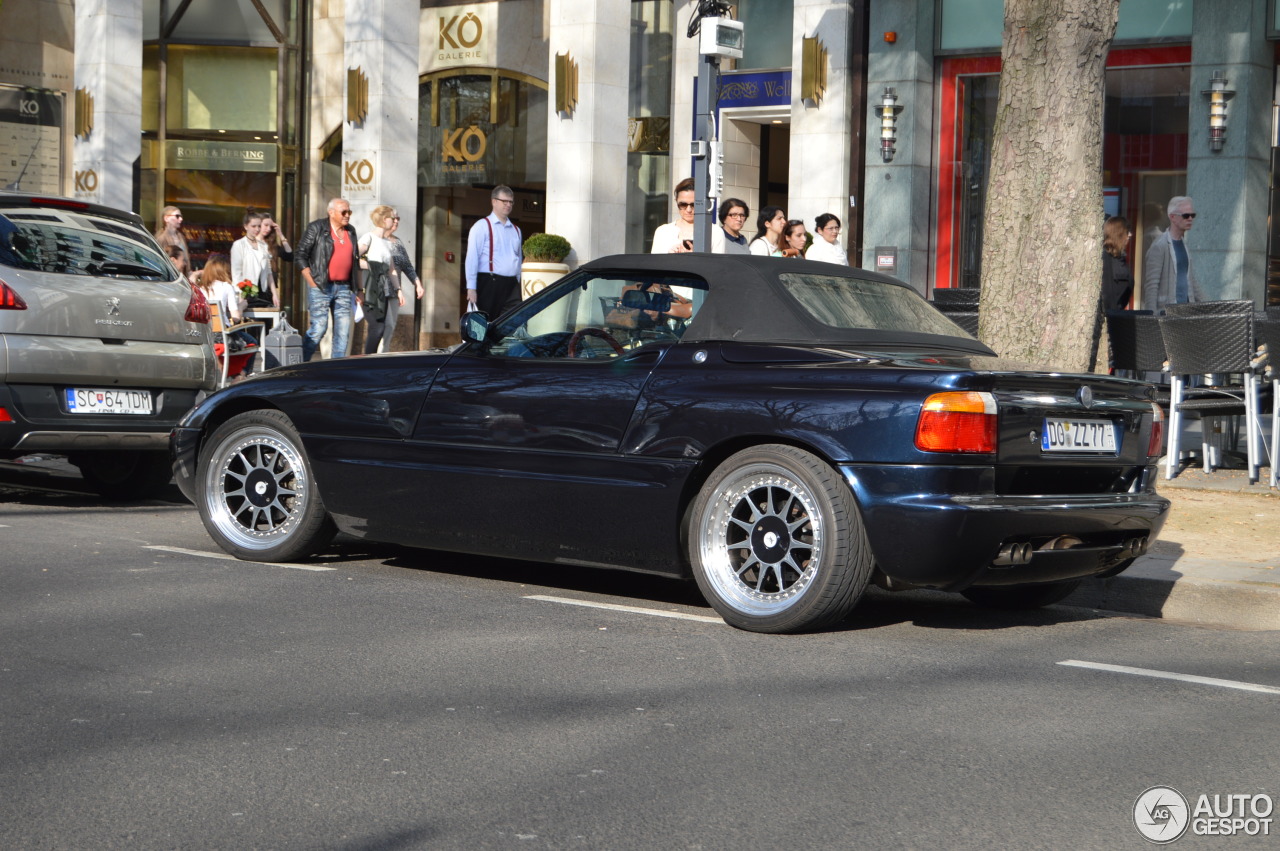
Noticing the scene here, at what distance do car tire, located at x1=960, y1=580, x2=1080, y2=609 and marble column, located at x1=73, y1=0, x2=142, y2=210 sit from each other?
66.2ft

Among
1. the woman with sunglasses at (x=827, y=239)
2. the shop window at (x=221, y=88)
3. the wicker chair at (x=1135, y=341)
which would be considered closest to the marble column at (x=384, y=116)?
the shop window at (x=221, y=88)

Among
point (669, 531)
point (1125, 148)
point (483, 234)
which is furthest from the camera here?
point (1125, 148)

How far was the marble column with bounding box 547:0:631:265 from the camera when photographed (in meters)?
19.8

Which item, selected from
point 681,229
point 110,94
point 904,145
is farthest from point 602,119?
point 110,94

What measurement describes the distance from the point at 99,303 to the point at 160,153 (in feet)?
61.2

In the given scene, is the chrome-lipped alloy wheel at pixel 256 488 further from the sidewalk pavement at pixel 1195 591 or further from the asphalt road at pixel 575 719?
the sidewalk pavement at pixel 1195 591

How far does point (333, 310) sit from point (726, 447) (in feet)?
33.3

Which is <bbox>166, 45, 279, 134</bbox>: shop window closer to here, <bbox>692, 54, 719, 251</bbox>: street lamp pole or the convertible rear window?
<bbox>692, 54, 719, 251</bbox>: street lamp pole

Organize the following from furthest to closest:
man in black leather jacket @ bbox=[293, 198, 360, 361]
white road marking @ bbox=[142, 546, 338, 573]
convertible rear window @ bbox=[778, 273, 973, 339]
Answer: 1. man in black leather jacket @ bbox=[293, 198, 360, 361]
2. white road marking @ bbox=[142, 546, 338, 573]
3. convertible rear window @ bbox=[778, 273, 973, 339]

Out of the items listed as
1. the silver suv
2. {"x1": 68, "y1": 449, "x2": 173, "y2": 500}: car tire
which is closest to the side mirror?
the silver suv

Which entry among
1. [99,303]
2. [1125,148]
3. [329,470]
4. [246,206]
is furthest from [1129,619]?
[246,206]

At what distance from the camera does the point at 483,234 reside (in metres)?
14.4

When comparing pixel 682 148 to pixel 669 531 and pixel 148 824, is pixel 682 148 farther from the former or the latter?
pixel 148 824

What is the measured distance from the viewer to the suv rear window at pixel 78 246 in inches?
364
